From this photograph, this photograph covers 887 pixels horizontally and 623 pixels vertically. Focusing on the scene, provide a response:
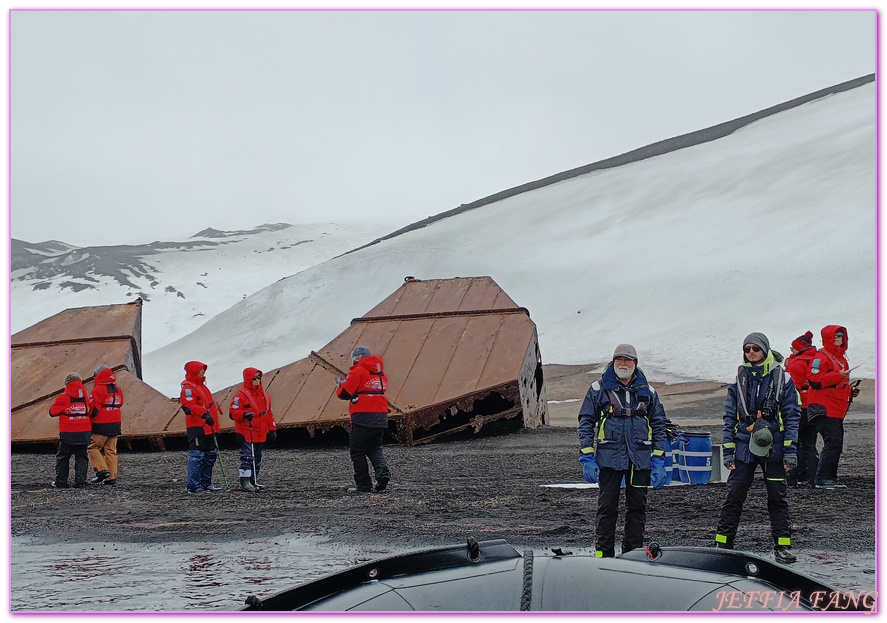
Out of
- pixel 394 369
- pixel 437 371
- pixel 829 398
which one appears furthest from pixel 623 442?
pixel 394 369

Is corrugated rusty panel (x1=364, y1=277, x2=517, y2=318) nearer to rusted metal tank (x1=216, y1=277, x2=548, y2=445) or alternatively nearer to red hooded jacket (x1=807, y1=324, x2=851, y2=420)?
rusted metal tank (x1=216, y1=277, x2=548, y2=445)

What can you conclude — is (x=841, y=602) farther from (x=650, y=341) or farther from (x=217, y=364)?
(x=217, y=364)

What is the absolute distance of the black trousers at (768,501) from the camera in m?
5.87

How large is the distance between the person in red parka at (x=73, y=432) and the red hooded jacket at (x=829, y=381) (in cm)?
791

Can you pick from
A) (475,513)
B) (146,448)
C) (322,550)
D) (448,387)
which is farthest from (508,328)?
(322,550)

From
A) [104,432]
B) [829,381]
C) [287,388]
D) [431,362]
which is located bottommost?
[104,432]

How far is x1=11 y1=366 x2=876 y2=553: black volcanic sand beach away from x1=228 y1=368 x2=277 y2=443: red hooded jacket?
620 millimetres

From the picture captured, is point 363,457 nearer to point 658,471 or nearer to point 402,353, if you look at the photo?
point 658,471

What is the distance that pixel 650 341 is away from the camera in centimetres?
2930

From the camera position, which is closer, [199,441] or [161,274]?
[199,441]

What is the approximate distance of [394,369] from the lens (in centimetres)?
1541

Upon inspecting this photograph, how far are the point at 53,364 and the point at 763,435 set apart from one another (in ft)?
46.2

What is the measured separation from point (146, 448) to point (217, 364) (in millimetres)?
20168

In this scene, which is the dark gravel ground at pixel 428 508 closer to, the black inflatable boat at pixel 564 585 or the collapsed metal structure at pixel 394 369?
the collapsed metal structure at pixel 394 369
